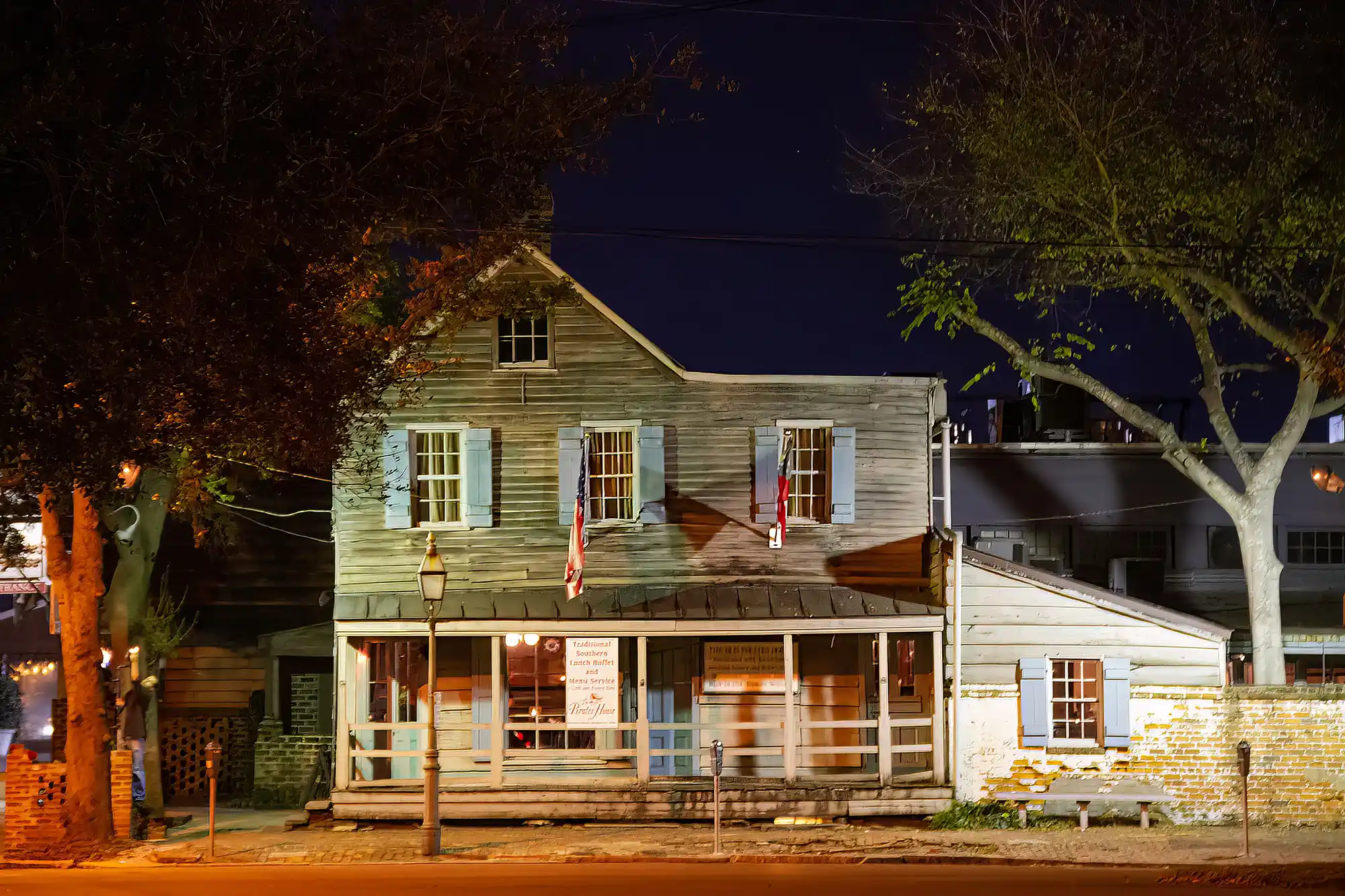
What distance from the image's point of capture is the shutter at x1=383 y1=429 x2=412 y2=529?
19.9 meters

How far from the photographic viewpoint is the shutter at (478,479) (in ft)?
65.4

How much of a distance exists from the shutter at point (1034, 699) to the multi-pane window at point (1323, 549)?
1233 centimetres

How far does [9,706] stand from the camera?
32250 mm

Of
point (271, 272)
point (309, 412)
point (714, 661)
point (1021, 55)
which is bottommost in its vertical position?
point (714, 661)

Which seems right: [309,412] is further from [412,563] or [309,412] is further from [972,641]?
[972,641]

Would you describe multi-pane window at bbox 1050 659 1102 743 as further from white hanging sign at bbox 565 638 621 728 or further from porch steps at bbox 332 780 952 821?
white hanging sign at bbox 565 638 621 728

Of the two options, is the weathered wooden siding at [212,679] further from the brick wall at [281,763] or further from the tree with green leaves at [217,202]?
the tree with green leaves at [217,202]

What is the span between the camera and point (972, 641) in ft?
63.0

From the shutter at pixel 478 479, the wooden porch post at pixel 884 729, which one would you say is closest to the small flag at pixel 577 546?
the shutter at pixel 478 479

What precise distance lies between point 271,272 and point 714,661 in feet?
33.9

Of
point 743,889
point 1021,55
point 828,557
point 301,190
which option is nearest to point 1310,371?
point 1021,55

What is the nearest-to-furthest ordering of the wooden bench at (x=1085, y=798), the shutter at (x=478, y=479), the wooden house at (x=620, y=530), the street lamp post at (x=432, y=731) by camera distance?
the street lamp post at (x=432, y=731)
the wooden bench at (x=1085, y=798)
the wooden house at (x=620, y=530)
the shutter at (x=478, y=479)

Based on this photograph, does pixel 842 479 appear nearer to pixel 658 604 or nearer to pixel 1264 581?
pixel 658 604

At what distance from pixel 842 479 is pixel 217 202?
10564 millimetres
